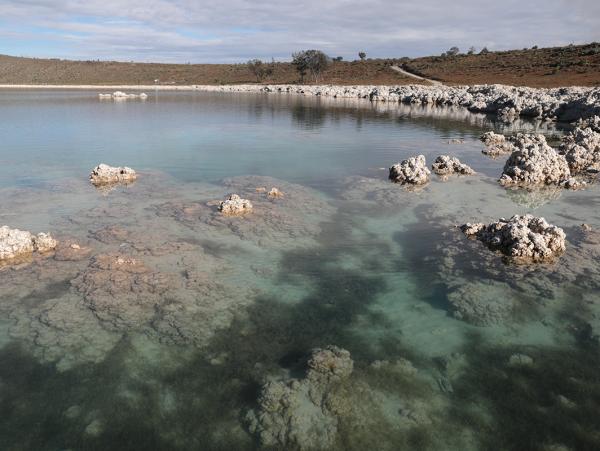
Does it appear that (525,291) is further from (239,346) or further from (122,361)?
(122,361)

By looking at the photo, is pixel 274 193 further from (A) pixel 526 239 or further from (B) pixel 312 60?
(B) pixel 312 60

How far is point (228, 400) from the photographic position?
780 centimetres

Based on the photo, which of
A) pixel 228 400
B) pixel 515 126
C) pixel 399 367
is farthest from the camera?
pixel 515 126

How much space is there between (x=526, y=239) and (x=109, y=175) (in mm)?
19086

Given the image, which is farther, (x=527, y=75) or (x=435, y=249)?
(x=527, y=75)

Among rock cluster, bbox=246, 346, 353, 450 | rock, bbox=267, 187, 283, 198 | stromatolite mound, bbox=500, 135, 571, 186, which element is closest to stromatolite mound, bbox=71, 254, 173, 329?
rock cluster, bbox=246, 346, 353, 450

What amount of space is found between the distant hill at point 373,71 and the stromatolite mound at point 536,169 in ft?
220

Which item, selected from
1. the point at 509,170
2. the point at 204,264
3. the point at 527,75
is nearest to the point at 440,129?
the point at 509,170

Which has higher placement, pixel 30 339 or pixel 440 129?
pixel 440 129

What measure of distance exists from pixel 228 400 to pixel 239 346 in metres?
1.60

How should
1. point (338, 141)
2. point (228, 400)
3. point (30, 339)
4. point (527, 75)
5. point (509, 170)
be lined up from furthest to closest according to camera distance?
point (527, 75) → point (338, 141) → point (509, 170) → point (30, 339) → point (228, 400)

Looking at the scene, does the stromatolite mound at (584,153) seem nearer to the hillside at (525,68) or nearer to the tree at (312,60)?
the hillside at (525,68)

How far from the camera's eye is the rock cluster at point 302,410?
7044 mm

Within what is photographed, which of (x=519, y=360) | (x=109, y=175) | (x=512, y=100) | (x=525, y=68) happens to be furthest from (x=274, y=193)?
(x=525, y=68)
